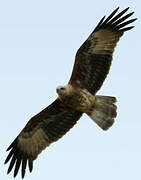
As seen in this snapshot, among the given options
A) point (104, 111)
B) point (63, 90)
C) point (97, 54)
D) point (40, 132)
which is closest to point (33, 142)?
point (40, 132)

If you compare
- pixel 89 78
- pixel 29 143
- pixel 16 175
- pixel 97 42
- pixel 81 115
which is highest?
pixel 97 42

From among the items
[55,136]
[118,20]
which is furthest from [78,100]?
[118,20]

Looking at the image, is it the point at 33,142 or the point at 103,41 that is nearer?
the point at 103,41

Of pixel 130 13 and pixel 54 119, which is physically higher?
pixel 130 13

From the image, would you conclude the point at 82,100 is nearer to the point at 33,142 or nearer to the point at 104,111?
the point at 104,111

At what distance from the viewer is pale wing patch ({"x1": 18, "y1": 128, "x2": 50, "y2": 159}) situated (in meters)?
12.0

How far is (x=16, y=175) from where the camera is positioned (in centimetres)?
1195

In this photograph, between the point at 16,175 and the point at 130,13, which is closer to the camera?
the point at 130,13

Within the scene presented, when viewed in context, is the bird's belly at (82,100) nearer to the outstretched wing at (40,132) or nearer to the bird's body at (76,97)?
the bird's body at (76,97)

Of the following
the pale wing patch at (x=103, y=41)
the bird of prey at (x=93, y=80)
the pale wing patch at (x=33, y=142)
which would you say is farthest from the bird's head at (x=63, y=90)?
the pale wing patch at (x=33, y=142)

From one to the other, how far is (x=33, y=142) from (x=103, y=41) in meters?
3.05

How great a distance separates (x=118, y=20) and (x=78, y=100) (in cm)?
202

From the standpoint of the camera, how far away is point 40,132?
12117mm

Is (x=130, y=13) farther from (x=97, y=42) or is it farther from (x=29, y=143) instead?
(x=29, y=143)
